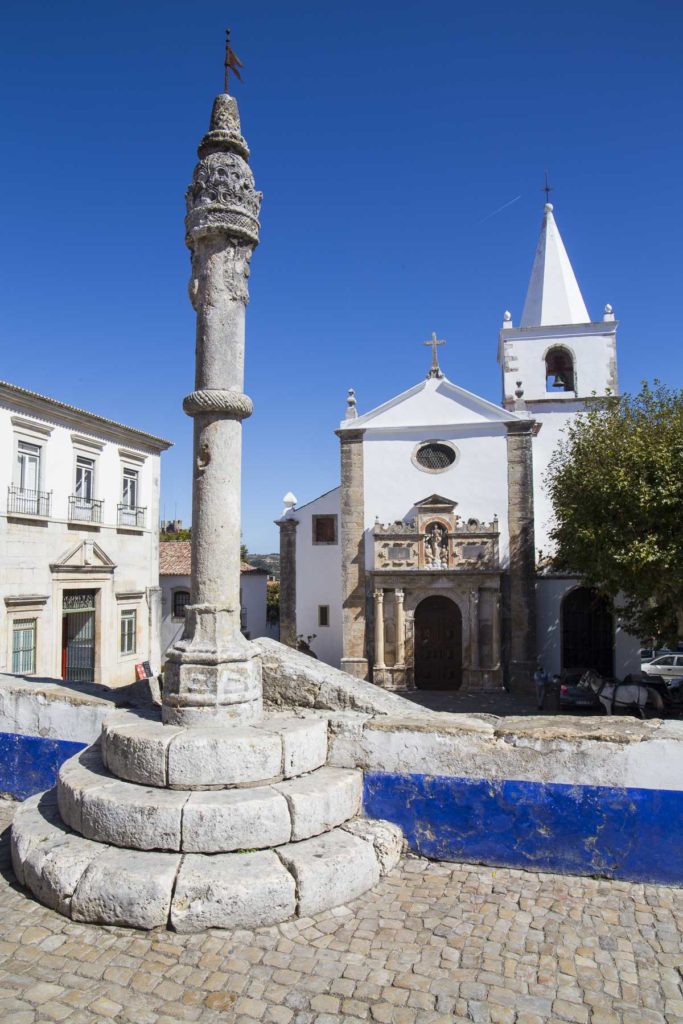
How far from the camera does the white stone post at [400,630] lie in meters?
18.9

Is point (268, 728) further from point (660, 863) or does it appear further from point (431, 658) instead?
point (431, 658)

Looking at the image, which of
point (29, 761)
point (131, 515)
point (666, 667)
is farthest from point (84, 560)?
point (666, 667)

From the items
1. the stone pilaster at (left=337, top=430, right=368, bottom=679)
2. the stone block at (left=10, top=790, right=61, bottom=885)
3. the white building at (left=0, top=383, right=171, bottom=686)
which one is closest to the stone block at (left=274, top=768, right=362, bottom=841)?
the stone block at (left=10, top=790, right=61, bottom=885)

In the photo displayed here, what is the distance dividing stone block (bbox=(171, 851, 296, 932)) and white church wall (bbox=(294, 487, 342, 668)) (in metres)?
17.3

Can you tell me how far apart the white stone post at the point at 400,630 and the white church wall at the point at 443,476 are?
1307 mm

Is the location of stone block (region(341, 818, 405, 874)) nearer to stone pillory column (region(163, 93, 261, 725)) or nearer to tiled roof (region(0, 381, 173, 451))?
stone pillory column (region(163, 93, 261, 725))

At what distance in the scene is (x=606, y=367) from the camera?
77.5 feet

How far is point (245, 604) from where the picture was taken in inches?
1067

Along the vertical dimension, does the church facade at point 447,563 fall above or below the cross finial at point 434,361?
below

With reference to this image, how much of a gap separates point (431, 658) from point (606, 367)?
1212 cm

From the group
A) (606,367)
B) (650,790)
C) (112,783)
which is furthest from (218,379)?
(606,367)

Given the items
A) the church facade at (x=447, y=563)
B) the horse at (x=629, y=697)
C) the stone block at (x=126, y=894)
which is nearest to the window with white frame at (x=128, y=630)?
the church facade at (x=447, y=563)

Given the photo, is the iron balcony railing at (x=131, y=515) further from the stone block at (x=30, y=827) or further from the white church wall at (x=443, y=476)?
the stone block at (x=30, y=827)

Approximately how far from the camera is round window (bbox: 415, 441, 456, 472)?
20.2 meters
